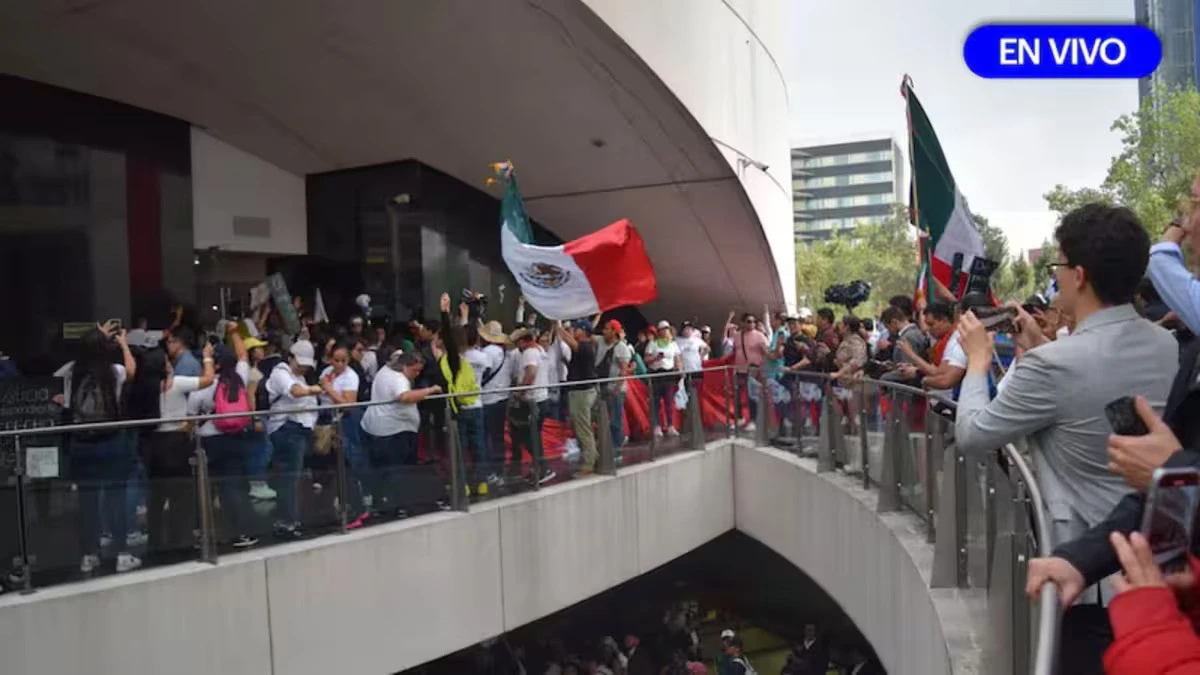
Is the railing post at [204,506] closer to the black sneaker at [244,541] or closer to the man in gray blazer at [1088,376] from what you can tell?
the black sneaker at [244,541]

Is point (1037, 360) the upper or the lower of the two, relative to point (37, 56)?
lower

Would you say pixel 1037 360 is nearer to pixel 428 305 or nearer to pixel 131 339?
pixel 131 339

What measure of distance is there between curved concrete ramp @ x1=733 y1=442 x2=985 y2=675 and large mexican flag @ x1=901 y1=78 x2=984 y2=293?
192 cm

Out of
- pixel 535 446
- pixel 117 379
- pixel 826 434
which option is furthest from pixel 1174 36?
pixel 117 379

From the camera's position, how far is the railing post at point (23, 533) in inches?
261

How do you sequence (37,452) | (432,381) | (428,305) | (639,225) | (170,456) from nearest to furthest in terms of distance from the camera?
(37,452), (170,456), (432,381), (428,305), (639,225)

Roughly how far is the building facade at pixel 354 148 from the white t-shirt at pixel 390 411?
23.0 ft

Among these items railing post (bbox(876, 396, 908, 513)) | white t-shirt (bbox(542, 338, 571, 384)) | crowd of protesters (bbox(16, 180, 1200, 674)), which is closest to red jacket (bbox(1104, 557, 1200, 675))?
crowd of protesters (bbox(16, 180, 1200, 674))

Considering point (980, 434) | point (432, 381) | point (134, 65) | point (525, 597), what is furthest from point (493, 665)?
point (980, 434)

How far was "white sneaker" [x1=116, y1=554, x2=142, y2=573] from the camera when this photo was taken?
7055 mm

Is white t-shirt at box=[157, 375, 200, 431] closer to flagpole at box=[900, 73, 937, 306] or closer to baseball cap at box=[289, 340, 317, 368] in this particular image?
baseball cap at box=[289, 340, 317, 368]

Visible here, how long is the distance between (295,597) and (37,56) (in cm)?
1009

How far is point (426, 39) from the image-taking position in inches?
579

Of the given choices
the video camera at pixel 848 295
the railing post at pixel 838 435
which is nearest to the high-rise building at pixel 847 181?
the video camera at pixel 848 295
